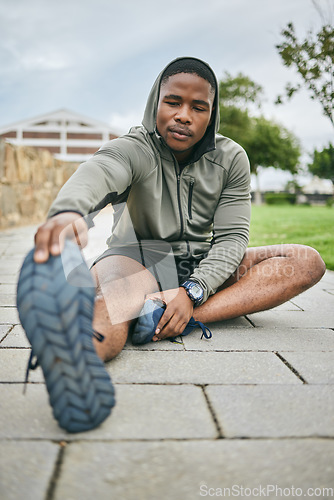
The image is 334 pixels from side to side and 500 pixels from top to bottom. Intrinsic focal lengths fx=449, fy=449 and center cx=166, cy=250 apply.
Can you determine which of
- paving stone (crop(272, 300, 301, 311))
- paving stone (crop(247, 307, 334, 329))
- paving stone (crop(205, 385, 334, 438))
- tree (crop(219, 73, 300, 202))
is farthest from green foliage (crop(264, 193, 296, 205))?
paving stone (crop(205, 385, 334, 438))

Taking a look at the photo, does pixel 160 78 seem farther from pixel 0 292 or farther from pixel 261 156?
pixel 261 156

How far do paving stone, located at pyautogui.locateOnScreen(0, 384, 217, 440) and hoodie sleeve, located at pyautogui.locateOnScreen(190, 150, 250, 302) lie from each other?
821 millimetres

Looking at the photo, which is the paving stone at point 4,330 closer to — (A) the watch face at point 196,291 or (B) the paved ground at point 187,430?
(B) the paved ground at point 187,430

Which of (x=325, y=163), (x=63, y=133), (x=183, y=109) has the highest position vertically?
(x=183, y=109)

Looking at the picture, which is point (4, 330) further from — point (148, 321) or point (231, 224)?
point (231, 224)

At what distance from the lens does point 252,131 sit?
34875 millimetres

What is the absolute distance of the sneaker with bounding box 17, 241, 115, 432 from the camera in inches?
47.8

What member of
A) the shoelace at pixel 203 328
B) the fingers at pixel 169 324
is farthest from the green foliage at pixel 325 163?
the fingers at pixel 169 324

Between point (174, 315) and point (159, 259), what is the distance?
0.42m

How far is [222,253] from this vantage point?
2334mm

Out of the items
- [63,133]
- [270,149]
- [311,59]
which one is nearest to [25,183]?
[311,59]

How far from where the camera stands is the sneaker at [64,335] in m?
1.21

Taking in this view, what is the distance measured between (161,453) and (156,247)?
135 centimetres

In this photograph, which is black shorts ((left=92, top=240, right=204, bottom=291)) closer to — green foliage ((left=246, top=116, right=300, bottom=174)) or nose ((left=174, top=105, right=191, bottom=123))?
nose ((left=174, top=105, right=191, bottom=123))
